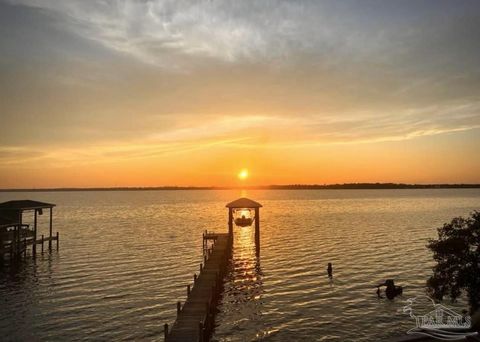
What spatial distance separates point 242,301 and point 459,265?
673 inches

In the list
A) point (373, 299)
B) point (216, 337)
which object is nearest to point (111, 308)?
point (216, 337)

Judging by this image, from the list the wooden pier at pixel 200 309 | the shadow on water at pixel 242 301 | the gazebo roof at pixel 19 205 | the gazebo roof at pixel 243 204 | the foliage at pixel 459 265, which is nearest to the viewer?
the foliage at pixel 459 265

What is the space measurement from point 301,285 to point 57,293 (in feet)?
71.1

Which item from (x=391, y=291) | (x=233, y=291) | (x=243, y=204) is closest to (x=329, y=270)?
(x=391, y=291)

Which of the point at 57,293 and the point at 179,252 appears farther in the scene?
the point at 179,252

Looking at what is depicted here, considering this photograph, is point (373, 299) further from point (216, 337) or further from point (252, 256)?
point (252, 256)

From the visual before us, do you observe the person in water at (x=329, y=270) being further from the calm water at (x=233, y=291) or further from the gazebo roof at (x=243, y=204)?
the gazebo roof at (x=243, y=204)

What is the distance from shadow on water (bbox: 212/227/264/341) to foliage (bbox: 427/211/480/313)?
1146cm

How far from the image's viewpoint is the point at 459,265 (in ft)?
67.2

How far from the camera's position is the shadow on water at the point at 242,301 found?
82.8 ft

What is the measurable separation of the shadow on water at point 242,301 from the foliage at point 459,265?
11.5m

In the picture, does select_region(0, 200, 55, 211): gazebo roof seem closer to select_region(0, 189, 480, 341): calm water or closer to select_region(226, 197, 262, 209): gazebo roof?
select_region(0, 189, 480, 341): calm water

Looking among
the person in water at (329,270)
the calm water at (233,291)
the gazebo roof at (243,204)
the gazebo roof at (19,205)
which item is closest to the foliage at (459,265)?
the calm water at (233,291)

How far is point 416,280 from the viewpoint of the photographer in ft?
122
